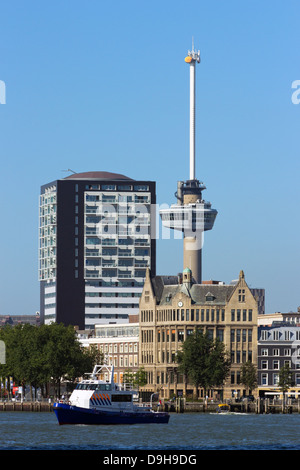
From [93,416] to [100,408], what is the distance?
1935 mm

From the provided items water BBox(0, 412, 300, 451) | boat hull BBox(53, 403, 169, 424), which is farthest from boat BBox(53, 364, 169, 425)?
water BBox(0, 412, 300, 451)

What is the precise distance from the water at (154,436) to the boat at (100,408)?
1.81m

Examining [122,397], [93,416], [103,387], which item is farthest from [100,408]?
[122,397]

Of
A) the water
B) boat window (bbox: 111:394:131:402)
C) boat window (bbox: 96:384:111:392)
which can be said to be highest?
boat window (bbox: 96:384:111:392)

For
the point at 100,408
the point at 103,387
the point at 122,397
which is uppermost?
the point at 103,387

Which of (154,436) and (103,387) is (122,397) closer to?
(103,387)

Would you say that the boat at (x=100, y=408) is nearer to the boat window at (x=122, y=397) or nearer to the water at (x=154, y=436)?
the boat window at (x=122, y=397)

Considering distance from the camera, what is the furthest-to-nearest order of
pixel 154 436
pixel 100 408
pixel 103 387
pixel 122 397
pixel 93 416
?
pixel 122 397, pixel 103 387, pixel 100 408, pixel 93 416, pixel 154 436

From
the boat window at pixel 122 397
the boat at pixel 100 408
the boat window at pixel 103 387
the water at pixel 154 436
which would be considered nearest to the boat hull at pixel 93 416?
the boat at pixel 100 408

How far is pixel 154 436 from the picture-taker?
160 meters

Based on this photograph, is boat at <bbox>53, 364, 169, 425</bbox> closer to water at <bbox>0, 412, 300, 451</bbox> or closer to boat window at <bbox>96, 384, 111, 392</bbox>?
boat window at <bbox>96, 384, 111, 392</bbox>

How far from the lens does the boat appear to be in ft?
600

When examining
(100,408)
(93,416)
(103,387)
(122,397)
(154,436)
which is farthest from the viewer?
(122,397)

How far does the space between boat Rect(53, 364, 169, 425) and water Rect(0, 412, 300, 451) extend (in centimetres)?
181
